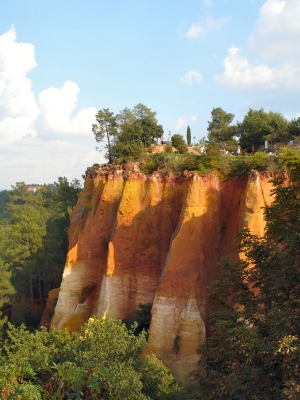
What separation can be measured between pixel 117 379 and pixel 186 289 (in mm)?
5320

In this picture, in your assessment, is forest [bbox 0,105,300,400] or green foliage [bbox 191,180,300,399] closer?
green foliage [bbox 191,180,300,399]

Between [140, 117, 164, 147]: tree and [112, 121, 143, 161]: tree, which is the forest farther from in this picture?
[140, 117, 164, 147]: tree

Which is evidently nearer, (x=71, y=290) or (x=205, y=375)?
(x=205, y=375)

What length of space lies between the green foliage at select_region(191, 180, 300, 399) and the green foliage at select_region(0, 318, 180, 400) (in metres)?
2.28

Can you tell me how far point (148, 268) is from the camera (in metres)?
17.1

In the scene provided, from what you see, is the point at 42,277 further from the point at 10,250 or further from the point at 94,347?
the point at 94,347

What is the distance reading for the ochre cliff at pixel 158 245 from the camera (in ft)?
46.8

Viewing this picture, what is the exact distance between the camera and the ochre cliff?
46.8ft

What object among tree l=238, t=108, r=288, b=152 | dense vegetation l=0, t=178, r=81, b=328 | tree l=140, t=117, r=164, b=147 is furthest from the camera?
dense vegetation l=0, t=178, r=81, b=328

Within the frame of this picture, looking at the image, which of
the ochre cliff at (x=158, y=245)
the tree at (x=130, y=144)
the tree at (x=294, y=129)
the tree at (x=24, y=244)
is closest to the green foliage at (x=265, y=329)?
the ochre cliff at (x=158, y=245)

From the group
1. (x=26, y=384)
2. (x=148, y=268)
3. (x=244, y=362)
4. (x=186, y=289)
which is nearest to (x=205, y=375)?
(x=244, y=362)

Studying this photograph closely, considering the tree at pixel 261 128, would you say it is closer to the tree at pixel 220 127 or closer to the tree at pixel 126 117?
the tree at pixel 220 127

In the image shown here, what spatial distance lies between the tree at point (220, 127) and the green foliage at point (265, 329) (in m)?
17.6

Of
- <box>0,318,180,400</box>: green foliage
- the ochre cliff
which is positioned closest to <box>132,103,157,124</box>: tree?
the ochre cliff
